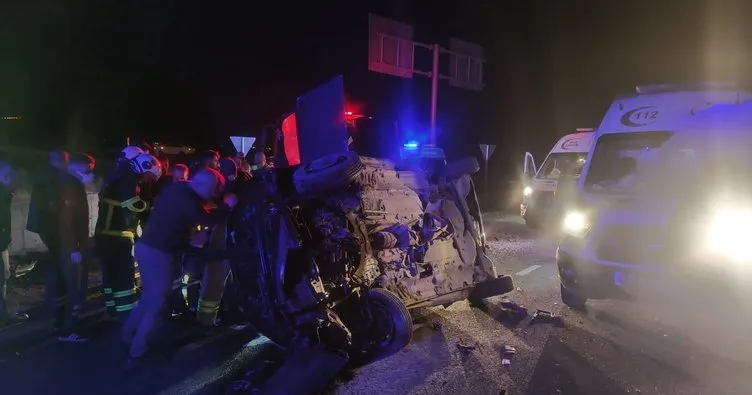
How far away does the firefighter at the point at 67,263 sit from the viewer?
16.6 ft

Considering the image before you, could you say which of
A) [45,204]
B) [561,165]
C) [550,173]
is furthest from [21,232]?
[561,165]

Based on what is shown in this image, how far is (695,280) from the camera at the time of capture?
4727 mm

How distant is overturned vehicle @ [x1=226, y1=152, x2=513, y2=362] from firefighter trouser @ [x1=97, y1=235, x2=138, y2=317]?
1243 millimetres

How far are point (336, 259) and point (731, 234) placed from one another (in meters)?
3.45

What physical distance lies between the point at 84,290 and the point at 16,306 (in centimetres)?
126

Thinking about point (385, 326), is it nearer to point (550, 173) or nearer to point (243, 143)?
point (243, 143)

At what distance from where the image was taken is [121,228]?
5168 mm

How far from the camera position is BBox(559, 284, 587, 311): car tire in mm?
5891

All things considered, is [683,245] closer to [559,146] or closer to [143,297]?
[143,297]

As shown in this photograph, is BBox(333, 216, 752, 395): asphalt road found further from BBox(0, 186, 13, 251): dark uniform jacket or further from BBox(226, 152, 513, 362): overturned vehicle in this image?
BBox(0, 186, 13, 251): dark uniform jacket

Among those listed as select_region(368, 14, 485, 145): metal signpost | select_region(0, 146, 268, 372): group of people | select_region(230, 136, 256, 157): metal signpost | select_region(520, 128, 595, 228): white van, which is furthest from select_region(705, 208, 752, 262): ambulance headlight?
select_region(368, 14, 485, 145): metal signpost

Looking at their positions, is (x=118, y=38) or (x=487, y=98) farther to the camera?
(x=487, y=98)

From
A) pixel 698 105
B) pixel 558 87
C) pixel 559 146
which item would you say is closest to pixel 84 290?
pixel 698 105

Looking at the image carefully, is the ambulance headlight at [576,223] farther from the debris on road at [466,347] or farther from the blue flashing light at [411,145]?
the blue flashing light at [411,145]
